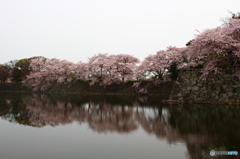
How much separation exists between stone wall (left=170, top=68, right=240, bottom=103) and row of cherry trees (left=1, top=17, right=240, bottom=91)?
0.75 metres

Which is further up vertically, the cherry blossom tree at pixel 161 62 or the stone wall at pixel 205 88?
the cherry blossom tree at pixel 161 62

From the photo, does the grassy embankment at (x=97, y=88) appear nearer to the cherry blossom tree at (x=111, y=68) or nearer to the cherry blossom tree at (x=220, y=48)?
the cherry blossom tree at (x=111, y=68)

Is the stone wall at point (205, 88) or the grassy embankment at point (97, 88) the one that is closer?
the stone wall at point (205, 88)

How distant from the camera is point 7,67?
2251 inches

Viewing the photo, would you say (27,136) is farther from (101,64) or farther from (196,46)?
(101,64)

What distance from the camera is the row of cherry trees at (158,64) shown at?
59.8 feet

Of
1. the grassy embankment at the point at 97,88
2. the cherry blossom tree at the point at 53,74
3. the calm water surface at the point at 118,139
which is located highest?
the cherry blossom tree at the point at 53,74

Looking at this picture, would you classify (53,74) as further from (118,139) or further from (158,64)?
(118,139)

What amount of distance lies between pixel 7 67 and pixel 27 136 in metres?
55.4

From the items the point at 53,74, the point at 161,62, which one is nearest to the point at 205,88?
the point at 161,62

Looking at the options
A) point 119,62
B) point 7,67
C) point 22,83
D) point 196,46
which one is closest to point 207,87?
point 196,46

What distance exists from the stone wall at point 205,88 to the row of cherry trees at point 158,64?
753mm

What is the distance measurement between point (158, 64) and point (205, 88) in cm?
1394

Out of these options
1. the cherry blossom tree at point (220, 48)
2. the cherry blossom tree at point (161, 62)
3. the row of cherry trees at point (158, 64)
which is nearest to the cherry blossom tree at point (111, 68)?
the row of cherry trees at point (158, 64)
